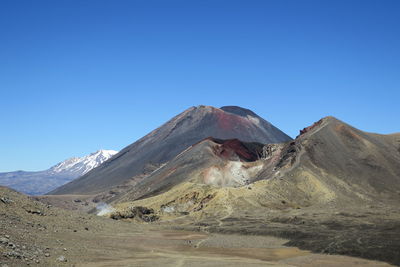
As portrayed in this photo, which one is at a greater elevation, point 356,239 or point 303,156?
point 303,156

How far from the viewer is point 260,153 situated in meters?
172

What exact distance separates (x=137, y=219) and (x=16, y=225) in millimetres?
57975

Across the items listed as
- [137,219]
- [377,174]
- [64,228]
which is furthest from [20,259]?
[377,174]

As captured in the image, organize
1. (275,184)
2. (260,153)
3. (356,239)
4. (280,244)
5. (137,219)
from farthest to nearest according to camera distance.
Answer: (260,153) < (275,184) < (137,219) < (280,244) < (356,239)

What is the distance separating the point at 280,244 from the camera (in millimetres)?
57656

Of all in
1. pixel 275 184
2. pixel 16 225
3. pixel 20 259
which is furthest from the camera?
pixel 275 184

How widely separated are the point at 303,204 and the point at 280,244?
159 ft

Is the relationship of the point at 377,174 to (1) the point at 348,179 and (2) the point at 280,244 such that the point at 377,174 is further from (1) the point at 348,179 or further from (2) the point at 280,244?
(2) the point at 280,244

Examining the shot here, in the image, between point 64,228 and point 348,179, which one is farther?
point 348,179

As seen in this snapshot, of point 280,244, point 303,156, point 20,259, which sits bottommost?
point 280,244

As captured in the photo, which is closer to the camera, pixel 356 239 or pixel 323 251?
pixel 323 251

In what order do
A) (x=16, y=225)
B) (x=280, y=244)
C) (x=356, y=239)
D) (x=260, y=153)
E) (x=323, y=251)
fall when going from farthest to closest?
1. (x=260, y=153)
2. (x=280, y=244)
3. (x=356, y=239)
4. (x=323, y=251)
5. (x=16, y=225)

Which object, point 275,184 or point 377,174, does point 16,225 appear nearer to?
A: point 275,184

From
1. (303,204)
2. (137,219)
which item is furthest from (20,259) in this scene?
(303,204)
